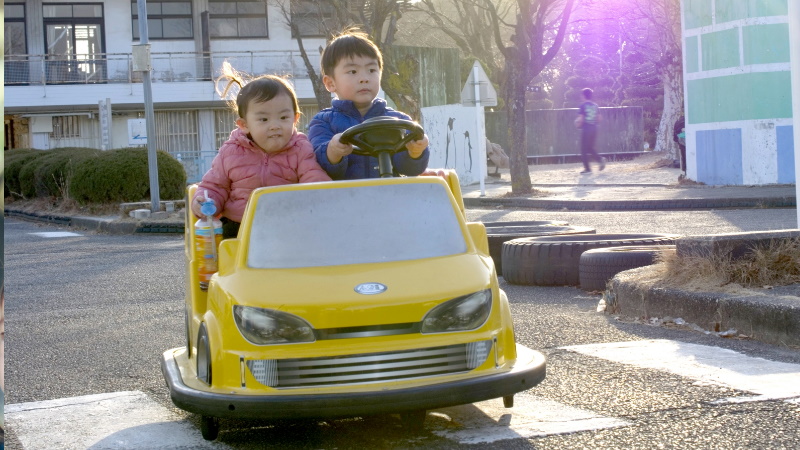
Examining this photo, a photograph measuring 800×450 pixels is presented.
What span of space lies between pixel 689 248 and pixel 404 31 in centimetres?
4418

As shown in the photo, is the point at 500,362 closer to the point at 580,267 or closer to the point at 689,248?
the point at 689,248

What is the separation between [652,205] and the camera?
19594 mm

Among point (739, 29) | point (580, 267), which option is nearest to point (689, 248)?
point (580, 267)

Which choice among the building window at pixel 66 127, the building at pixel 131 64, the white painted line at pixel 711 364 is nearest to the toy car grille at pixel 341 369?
the white painted line at pixel 711 364

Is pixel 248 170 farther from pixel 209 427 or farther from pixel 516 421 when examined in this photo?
pixel 516 421

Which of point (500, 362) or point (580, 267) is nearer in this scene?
point (500, 362)

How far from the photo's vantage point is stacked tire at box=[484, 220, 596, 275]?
35.0ft

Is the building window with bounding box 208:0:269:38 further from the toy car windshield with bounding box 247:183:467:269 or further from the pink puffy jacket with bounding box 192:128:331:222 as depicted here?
the toy car windshield with bounding box 247:183:467:269

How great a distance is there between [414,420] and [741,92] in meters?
19.8

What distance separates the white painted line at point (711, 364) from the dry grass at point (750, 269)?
0.89 m

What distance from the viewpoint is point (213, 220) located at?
18.0 ft

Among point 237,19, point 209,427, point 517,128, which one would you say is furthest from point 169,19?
point 209,427

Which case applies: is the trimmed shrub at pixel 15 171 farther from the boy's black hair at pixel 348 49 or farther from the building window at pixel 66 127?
the boy's black hair at pixel 348 49

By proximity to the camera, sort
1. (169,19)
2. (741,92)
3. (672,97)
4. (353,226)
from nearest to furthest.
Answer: (353,226)
(741,92)
(672,97)
(169,19)
